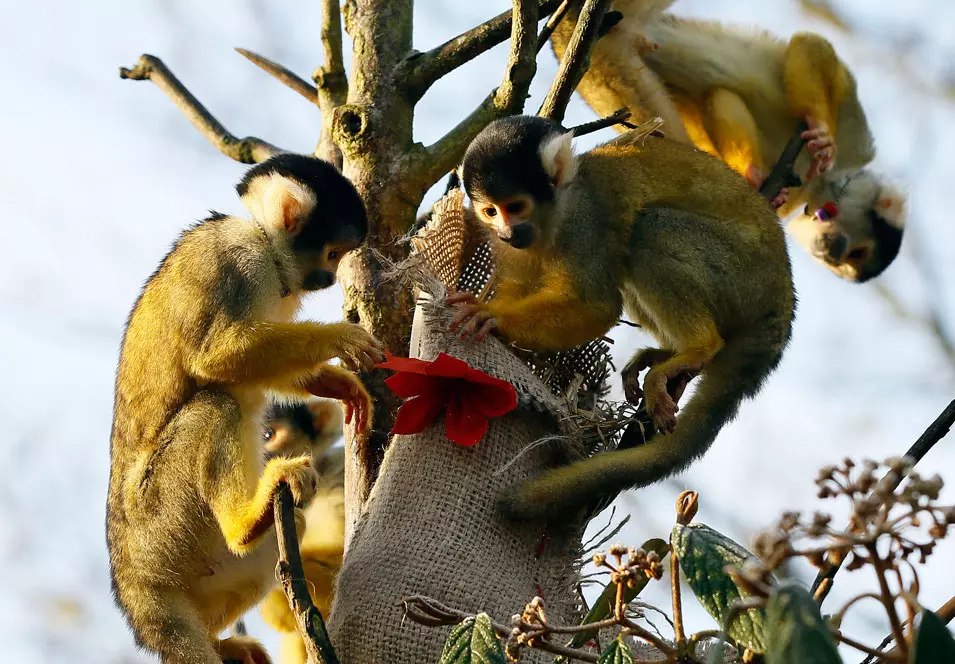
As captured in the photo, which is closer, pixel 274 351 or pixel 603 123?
pixel 274 351

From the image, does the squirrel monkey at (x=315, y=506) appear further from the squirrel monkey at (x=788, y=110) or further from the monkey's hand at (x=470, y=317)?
the squirrel monkey at (x=788, y=110)

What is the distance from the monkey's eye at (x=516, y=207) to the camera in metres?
3.29

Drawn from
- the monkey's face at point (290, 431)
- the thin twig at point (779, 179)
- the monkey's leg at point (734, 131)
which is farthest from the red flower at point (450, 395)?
the monkey's leg at point (734, 131)

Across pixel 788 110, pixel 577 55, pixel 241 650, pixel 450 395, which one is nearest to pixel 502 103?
pixel 577 55

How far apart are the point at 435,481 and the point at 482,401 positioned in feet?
0.77

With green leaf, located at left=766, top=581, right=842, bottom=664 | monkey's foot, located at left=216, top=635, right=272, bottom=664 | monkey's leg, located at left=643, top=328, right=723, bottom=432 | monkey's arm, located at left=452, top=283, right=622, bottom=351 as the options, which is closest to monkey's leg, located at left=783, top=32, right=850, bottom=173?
monkey's leg, located at left=643, top=328, right=723, bottom=432

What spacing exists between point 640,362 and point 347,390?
965 mm

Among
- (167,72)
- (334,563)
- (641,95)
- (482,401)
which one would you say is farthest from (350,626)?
(641,95)

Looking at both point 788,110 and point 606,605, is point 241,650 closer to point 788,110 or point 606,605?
point 606,605

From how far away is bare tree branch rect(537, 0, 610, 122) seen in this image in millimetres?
3297

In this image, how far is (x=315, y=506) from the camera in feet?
16.1

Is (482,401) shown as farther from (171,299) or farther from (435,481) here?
(171,299)

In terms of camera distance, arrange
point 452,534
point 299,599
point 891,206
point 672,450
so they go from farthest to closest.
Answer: point 891,206, point 672,450, point 452,534, point 299,599

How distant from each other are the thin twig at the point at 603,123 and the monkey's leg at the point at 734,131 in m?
2.27
